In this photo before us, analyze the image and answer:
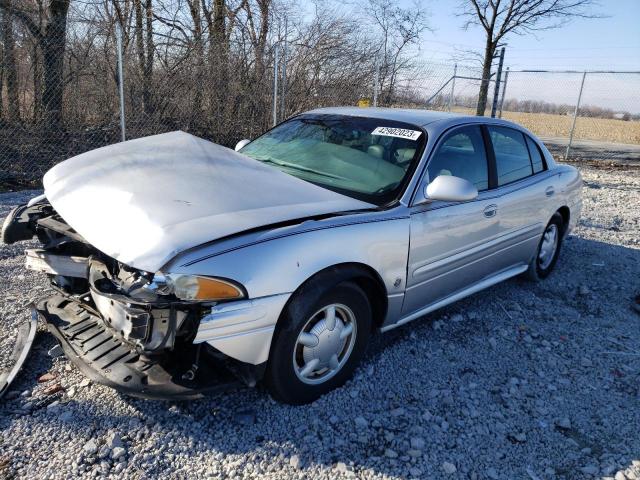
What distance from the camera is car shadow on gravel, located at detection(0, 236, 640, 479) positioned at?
2383 mm

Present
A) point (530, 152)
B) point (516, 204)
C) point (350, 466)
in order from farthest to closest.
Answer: point (530, 152) → point (516, 204) → point (350, 466)

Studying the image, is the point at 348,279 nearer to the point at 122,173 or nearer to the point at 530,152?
the point at 122,173

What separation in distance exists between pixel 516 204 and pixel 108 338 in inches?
121

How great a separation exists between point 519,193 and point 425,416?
6.98ft

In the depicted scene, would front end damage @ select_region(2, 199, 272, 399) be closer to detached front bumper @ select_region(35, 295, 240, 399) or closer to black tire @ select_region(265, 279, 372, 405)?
detached front bumper @ select_region(35, 295, 240, 399)

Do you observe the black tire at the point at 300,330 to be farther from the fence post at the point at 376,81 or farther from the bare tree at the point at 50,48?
the fence post at the point at 376,81

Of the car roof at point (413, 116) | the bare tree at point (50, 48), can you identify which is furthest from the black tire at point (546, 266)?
the bare tree at point (50, 48)

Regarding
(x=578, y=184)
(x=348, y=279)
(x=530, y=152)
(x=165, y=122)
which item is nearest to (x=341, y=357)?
(x=348, y=279)

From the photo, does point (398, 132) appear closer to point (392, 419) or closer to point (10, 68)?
point (392, 419)

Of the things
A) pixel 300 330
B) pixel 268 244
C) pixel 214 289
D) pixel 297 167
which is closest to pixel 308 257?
pixel 268 244

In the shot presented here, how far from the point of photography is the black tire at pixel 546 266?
4.70m

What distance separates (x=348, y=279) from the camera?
8.74 feet

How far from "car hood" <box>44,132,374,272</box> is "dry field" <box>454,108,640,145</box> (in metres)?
19.1

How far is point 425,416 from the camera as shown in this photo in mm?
2721
